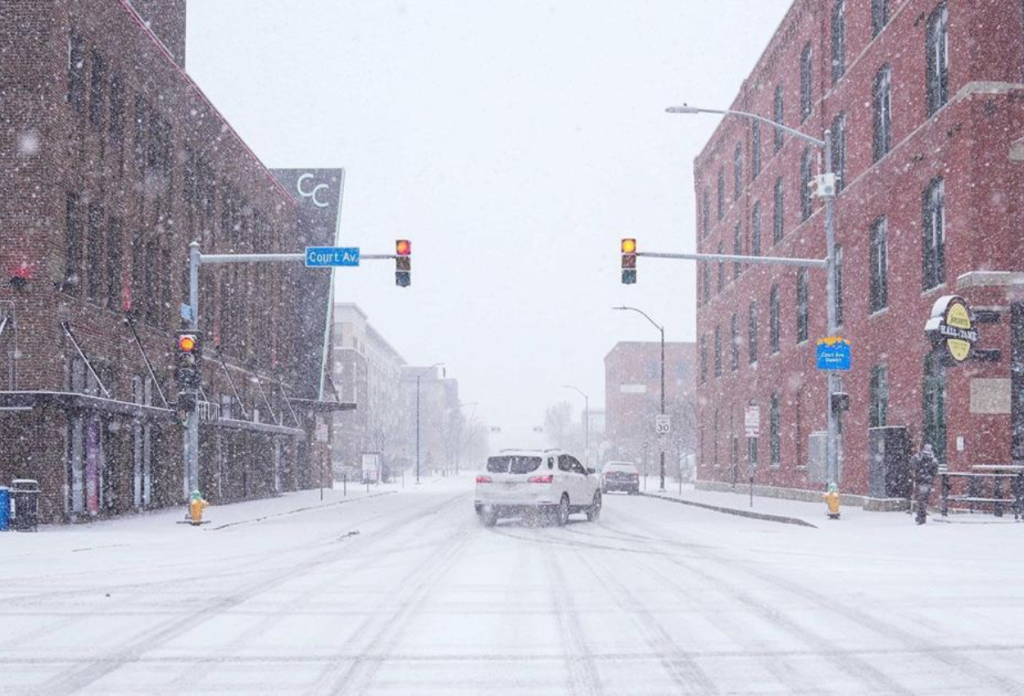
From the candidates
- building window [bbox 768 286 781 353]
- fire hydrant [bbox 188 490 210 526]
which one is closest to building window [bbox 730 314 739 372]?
building window [bbox 768 286 781 353]

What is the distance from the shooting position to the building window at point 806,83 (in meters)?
40.3

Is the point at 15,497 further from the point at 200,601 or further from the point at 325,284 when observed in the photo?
the point at 325,284

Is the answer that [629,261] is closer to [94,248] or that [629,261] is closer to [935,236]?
[935,236]

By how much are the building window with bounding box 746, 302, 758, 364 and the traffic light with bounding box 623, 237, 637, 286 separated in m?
22.3

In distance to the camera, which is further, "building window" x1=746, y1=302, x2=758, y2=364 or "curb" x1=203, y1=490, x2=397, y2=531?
"building window" x1=746, y1=302, x2=758, y2=364

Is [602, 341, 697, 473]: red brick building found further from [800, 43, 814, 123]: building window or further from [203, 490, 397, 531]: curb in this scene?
[800, 43, 814, 123]: building window

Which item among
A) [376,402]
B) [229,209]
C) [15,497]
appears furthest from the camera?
[376,402]

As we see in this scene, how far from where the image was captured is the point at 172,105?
32156mm

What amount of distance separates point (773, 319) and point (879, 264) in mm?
12903

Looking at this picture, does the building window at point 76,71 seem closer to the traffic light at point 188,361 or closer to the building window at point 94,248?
the building window at point 94,248

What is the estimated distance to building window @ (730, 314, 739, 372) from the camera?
168 feet

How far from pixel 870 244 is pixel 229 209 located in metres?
21.2

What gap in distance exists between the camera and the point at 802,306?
133ft

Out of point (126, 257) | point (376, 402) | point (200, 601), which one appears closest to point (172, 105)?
point (126, 257)
